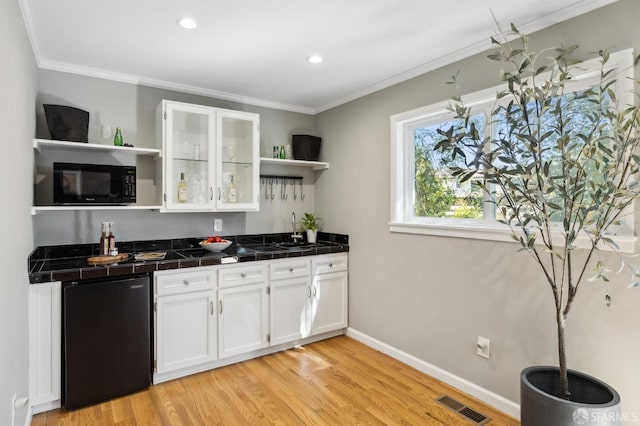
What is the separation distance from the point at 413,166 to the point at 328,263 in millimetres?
1240

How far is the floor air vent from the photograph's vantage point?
2294 millimetres

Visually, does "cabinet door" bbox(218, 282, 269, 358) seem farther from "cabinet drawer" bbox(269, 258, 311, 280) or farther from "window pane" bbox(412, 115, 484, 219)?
"window pane" bbox(412, 115, 484, 219)

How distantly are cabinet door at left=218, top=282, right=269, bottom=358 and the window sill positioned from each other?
4.33ft

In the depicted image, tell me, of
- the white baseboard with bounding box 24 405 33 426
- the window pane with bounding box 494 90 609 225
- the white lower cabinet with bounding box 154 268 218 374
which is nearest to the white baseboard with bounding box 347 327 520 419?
the window pane with bounding box 494 90 609 225

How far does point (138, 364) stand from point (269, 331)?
3.47 feet

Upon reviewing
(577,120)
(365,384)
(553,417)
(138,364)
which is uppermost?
(577,120)

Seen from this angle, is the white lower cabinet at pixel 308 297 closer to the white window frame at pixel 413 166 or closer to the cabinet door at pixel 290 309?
the cabinet door at pixel 290 309

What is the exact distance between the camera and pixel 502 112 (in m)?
2.44

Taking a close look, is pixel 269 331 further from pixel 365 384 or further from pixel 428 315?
pixel 428 315

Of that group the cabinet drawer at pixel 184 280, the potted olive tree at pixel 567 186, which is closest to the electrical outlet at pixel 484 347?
the potted olive tree at pixel 567 186

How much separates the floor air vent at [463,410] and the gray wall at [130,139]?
2262 millimetres

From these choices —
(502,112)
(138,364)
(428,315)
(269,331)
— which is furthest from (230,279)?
(502,112)

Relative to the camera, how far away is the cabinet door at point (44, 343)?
2303 mm

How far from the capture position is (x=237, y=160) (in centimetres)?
344
